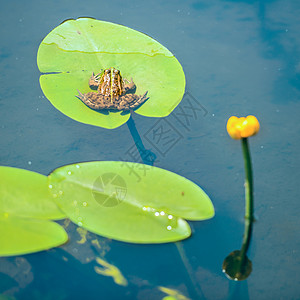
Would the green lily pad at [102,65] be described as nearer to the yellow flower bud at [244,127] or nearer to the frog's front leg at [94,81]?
the frog's front leg at [94,81]

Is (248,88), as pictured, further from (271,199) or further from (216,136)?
(271,199)

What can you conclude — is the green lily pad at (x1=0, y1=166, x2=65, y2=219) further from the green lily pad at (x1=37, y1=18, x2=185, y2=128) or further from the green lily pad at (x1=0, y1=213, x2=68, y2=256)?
the green lily pad at (x1=37, y1=18, x2=185, y2=128)

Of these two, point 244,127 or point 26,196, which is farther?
point 26,196

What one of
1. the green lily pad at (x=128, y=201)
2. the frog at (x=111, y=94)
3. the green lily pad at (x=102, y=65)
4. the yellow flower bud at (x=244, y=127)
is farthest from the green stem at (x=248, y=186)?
the frog at (x=111, y=94)

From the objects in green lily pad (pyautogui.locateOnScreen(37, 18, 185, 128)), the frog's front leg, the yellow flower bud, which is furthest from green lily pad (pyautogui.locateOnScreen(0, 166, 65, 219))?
the yellow flower bud

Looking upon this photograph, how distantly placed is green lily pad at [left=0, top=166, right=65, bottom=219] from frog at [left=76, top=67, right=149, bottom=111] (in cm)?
88

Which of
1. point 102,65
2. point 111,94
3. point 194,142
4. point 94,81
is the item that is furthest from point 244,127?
point 102,65

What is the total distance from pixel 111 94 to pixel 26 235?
149cm

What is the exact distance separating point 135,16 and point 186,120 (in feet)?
5.29

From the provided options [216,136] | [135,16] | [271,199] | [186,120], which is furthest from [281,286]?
[135,16]

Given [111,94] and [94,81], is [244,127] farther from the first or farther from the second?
[94,81]

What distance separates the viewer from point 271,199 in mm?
2691

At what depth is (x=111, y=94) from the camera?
10.2 ft

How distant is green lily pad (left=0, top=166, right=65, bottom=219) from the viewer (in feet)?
7.47
